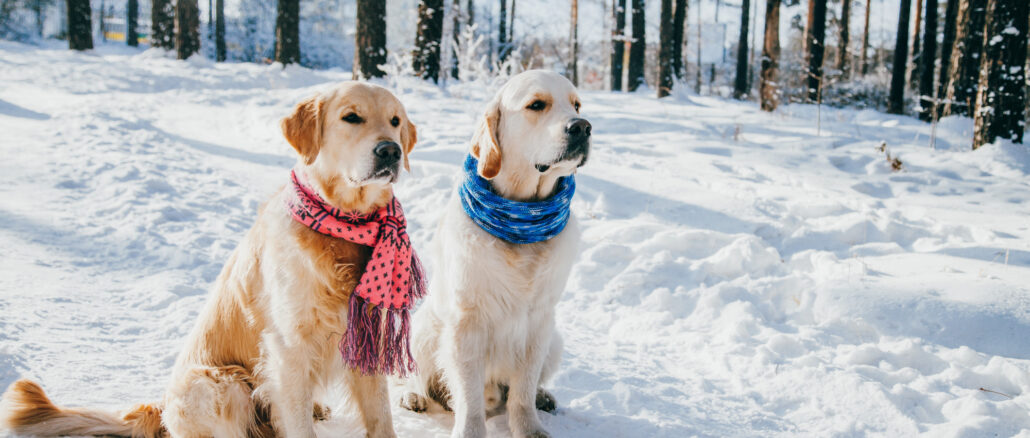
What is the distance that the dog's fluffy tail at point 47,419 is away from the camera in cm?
222

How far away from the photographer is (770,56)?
13.6m

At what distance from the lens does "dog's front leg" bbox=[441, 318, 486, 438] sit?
258 cm

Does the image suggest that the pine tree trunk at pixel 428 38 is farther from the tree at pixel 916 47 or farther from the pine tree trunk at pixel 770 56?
the tree at pixel 916 47

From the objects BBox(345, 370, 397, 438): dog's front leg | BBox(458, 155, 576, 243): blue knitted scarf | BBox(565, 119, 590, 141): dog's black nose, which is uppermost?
BBox(565, 119, 590, 141): dog's black nose

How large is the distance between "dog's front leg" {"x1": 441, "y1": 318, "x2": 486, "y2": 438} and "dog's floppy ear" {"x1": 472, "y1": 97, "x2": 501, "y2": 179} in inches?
26.3

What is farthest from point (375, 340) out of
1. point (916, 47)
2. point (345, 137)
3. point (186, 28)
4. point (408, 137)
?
point (916, 47)

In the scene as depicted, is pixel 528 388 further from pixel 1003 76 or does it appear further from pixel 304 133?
pixel 1003 76

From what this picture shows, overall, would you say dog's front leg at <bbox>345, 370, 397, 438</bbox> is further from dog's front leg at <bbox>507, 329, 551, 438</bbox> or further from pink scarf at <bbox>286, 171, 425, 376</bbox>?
dog's front leg at <bbox>507, 329, 551, 438</bbox>

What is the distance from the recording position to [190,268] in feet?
14.5

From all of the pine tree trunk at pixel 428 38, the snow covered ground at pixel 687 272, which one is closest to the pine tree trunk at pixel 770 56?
the snow covered ground at pixel 687 272

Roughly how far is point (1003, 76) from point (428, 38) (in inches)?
347

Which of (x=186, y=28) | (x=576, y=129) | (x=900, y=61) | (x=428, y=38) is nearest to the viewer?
(x=576, y=129)

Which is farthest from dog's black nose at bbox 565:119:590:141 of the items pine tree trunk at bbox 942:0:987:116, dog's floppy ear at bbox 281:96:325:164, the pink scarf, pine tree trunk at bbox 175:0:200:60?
pine tree trunk at bbox 175:0:200:60

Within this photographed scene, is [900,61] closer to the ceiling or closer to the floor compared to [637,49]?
closer to the floor
